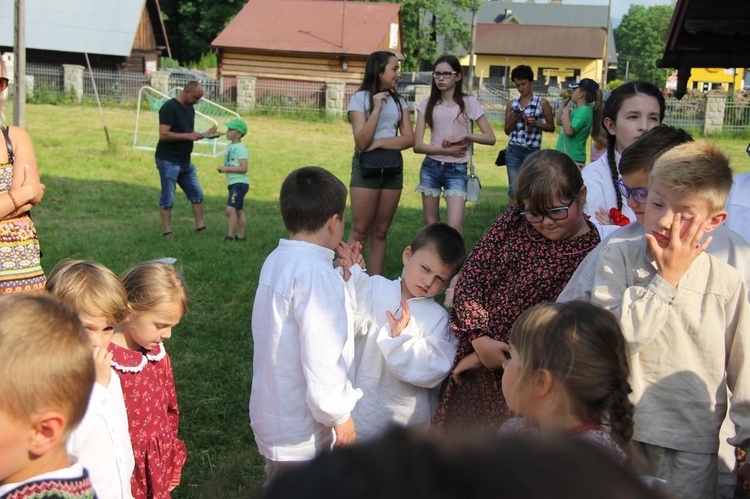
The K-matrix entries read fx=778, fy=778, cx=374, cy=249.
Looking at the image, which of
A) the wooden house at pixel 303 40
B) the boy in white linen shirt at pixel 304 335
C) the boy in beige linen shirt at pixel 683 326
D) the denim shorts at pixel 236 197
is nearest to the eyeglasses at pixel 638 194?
the boy in beige linen shirt at pixel 683 326

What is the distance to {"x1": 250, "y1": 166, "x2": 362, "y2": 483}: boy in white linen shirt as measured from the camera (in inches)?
115

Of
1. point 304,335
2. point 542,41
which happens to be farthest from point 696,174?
point 542,41

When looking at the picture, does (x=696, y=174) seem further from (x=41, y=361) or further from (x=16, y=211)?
(x=16, y=211)

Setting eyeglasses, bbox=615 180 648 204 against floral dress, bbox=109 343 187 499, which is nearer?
eyeglasses, bbox=615 180 648 204

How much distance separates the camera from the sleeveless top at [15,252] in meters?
3.70

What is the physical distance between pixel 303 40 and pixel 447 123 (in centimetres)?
2940

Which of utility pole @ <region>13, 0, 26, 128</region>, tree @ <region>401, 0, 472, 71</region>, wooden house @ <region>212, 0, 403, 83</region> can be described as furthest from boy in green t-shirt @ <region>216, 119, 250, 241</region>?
tree @ <region>401, 0, 472, 71</region>

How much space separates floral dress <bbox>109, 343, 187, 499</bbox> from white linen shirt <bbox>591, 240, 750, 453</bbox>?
1.76 m

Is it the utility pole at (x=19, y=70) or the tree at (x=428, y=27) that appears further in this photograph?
the tree at (x=428, y=27)

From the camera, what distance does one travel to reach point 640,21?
11856 centimetres

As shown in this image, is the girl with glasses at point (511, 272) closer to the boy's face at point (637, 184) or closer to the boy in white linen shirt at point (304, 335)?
the boy's face at point (637, 184)

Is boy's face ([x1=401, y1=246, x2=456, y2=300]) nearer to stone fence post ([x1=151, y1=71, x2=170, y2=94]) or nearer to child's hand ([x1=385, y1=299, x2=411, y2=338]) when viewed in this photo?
child's hand ([x1=385, y1=299, x2=411, y2=338])

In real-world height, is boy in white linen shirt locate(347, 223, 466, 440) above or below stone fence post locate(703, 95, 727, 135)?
below

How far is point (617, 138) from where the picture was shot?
358 centimetres
